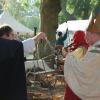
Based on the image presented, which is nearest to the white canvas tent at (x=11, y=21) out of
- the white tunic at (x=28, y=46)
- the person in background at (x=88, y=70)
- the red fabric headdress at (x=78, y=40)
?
the white tunic at (x=28, y=46)

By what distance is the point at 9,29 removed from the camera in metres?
5.21

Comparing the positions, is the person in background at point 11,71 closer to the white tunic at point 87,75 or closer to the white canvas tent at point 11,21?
the white tunic at point 87,75

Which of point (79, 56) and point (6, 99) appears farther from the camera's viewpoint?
point (6, 99)

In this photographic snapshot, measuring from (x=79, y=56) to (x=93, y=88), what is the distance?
0.32m

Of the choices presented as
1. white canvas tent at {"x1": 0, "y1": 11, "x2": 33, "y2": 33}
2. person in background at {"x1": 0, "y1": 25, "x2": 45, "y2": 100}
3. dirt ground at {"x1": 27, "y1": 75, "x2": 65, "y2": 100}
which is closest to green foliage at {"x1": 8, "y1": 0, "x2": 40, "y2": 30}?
white canvas tent at {"x1": 0, "y1": 11, "x2": 33, "y2": 33}

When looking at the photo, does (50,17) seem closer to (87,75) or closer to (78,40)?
(78,40)

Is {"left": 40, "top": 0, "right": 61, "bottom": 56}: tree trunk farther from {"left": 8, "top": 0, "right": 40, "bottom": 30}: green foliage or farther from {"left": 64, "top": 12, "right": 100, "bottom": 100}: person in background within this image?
{"left": 8, "top": 0, "right": 40, "bottom": 30}: green foliage

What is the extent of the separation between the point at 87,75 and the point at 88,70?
4 centimetres

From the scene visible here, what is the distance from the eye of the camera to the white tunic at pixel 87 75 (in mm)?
3650

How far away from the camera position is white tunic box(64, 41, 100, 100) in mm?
3650

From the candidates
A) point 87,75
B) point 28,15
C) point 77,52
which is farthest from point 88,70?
point 28,15

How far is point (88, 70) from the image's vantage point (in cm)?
366

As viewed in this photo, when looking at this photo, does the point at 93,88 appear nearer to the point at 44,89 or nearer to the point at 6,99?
the point at 6,99

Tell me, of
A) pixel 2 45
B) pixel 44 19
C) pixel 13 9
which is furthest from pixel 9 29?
pixel 13 9
